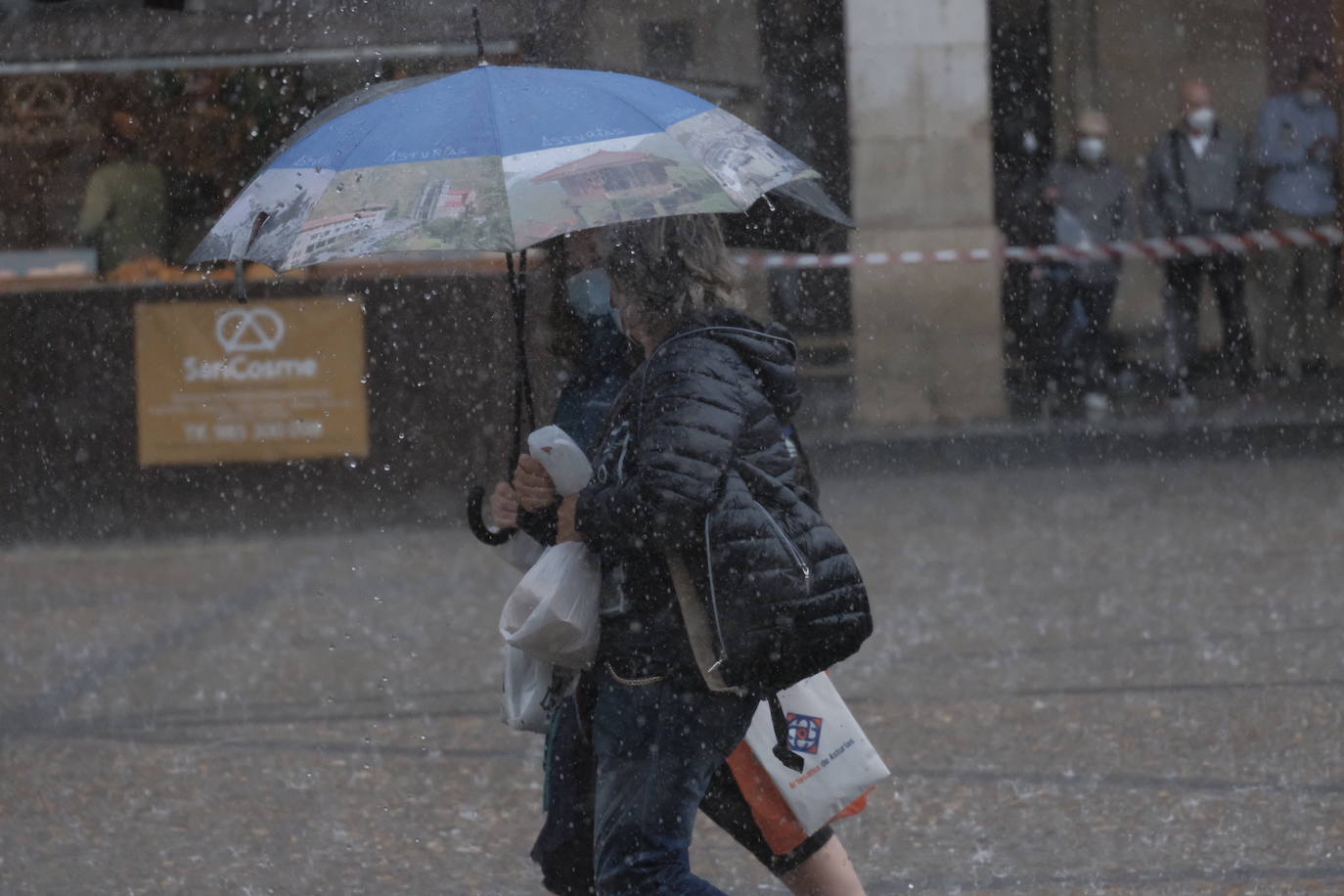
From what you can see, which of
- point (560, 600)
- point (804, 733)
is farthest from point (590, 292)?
point (804, 733)

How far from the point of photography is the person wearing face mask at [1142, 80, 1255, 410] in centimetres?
1377

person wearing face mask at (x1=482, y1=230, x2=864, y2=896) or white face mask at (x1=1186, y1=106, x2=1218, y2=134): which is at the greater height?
white face mask at (x1=1186, y1=106, x2=1218, y2=134)

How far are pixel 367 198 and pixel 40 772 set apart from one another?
3139 millimetres

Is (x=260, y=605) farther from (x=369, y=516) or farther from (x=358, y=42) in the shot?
(x=358, y=42)

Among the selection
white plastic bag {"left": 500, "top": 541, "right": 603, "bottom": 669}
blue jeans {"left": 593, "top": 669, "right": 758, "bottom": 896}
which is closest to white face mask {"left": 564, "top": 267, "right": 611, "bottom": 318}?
white plastic bag {"left": 500, "top": 541, "right": 603, "bottom": 669}

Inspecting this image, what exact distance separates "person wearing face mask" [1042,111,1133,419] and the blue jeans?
1068 centimetres

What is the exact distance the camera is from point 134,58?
1073 cm

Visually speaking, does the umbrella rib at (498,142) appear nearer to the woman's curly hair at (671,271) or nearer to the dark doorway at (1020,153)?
the woman's curly hair at (671,271)

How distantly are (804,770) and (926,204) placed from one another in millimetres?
10940

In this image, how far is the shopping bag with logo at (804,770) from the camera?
3482 millimetres

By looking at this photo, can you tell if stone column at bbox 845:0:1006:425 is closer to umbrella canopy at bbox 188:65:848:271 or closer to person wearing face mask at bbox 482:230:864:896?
person wearing face mask at bbox 482:230:864:896

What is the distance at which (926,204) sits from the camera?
46.2ft

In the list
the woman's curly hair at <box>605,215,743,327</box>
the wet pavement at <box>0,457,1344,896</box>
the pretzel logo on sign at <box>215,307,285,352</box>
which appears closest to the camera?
the woman's curly hair at <box>605,215,743,327</box>

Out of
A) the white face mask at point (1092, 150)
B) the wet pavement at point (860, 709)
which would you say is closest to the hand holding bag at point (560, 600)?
the wet pavement at point (860, 709)
